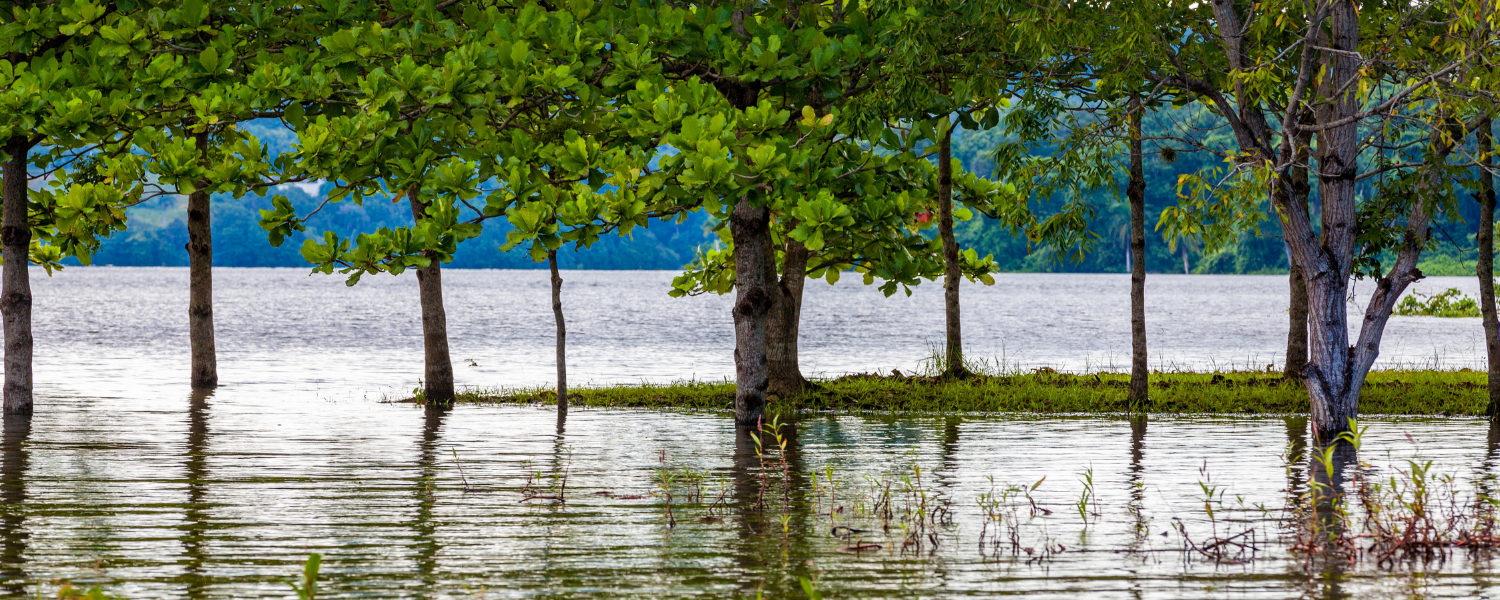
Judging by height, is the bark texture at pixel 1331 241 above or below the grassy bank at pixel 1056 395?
above

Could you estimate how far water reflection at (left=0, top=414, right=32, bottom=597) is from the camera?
7754 millimetres

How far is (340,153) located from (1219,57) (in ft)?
36.1

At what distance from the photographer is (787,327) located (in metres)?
20.7

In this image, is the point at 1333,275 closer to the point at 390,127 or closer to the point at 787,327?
the point at 787,327

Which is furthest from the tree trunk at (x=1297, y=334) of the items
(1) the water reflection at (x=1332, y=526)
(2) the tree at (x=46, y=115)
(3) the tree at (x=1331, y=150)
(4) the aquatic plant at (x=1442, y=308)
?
(4) the aquatic plant at (x=1442, y=308)

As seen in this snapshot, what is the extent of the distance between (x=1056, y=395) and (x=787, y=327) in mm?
4606

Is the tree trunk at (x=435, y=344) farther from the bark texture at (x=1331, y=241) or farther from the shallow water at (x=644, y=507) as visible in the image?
the bark texture at (x=1331, y=241)

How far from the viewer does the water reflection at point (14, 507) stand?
25.4 ft

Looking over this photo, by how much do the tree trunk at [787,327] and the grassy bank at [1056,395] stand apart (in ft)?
1.26

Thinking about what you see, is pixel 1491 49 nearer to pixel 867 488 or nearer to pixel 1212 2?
pixel 1212 2

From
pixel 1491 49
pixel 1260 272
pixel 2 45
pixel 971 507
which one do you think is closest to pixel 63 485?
pixel 2 45

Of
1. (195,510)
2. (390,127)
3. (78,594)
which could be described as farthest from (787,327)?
(78,594)

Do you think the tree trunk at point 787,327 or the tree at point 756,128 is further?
the tree trunk at point 787,327

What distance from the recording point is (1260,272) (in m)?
183
